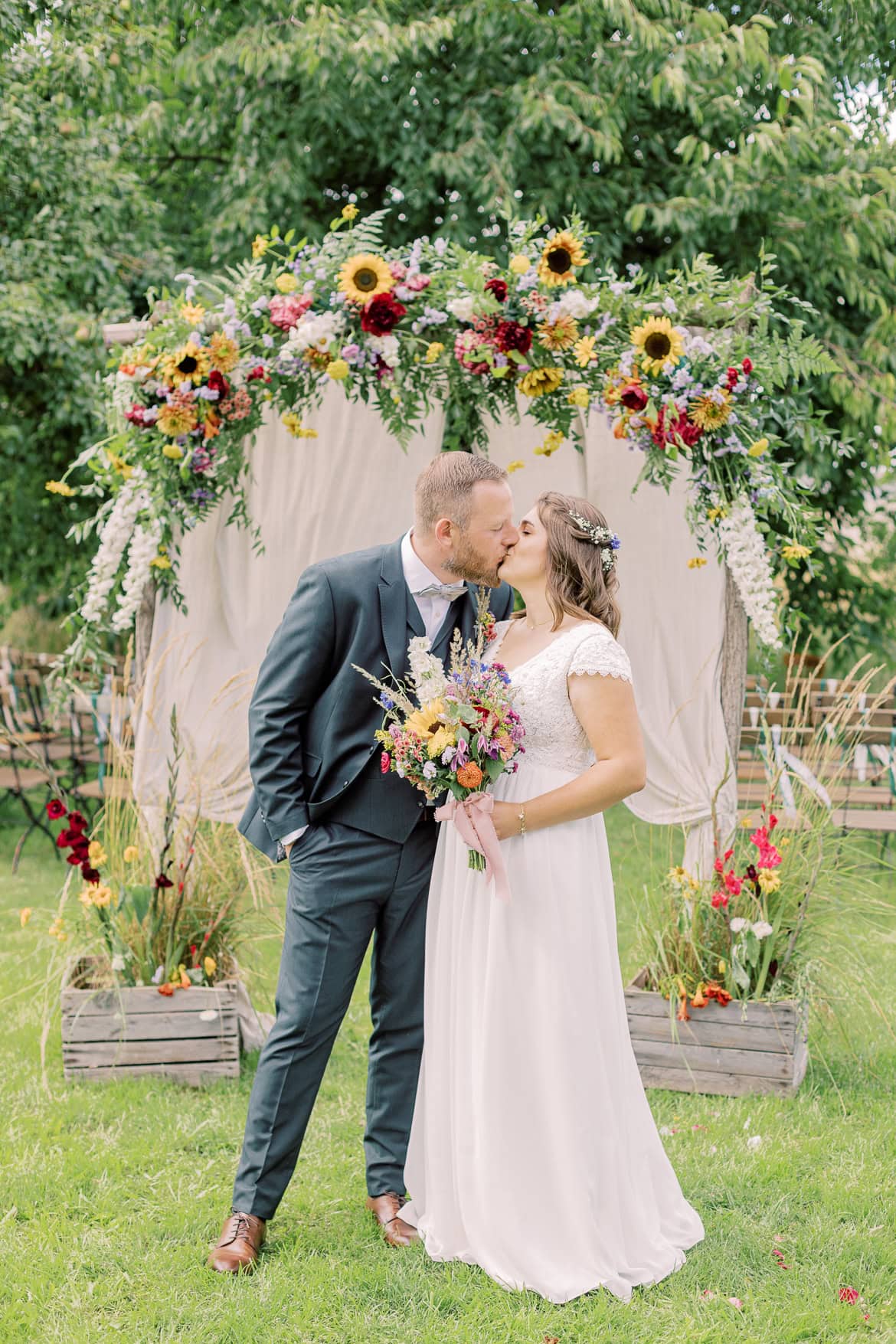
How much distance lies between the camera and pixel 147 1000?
418 centimetres

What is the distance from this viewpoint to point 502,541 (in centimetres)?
296

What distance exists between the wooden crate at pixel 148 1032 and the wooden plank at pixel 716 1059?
1.40 metres

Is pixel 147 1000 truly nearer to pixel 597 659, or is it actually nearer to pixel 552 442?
pixel 597 659

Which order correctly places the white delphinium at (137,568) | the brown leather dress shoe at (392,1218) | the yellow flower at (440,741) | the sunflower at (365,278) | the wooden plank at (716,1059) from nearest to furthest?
the yellow flower at (440,741)
the brown leather dress shoe at (392,1218)
the wooden plank at (716,1059)
the sunflower at (365,278)
the white delphinium at (137,568)

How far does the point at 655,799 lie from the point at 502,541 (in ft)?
11.8

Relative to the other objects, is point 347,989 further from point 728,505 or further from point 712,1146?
point 728,505

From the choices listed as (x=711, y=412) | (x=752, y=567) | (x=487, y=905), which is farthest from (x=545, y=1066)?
(x=711, y=412)

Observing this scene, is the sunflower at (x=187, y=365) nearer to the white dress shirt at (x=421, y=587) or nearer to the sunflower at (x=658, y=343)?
the sunflower at (x=658, y=343)

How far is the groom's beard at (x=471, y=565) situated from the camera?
2953mm

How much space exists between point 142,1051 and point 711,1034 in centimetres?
191

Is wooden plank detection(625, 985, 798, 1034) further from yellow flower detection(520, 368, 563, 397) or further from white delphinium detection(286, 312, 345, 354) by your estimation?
white delphinium detection(286, 312, 345, 354)

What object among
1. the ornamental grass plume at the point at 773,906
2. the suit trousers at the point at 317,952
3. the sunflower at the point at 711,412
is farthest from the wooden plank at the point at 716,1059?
the sunflower at the point at 711,412

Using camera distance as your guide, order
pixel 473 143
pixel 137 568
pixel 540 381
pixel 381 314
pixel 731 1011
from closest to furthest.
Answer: pixel 731 1011, pixel 381 314, pixel 540 381, pixel 137 568, pixel 473 143

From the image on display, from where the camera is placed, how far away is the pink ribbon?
9.23ft
